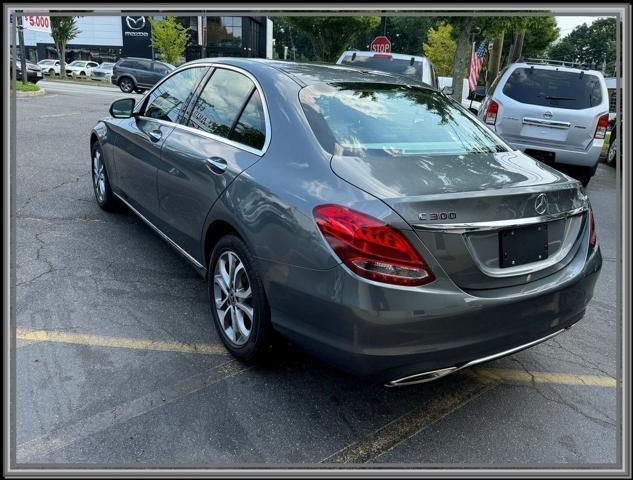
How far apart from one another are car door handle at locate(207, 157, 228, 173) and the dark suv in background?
26884 millimetres

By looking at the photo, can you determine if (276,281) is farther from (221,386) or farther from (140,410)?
(140,410)

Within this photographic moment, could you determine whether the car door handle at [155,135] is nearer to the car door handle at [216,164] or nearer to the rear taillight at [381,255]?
the car door handle at [216,164]

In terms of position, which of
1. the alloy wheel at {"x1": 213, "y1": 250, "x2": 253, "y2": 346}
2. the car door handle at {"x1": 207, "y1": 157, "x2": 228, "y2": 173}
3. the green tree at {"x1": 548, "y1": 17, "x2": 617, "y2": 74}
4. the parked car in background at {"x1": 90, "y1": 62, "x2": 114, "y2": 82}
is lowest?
the alloy wheel at {"x1": 213, "y1": 250, "x2": 253, "y2": 346}

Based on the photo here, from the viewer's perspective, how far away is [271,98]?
10.4 feet

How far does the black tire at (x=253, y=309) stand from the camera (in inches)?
114

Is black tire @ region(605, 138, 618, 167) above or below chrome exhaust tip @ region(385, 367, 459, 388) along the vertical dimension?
above

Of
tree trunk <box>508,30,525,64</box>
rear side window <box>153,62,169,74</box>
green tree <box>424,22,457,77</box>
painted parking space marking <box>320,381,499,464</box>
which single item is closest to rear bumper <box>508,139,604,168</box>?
painted parking space marking <box>320,381,499,464</box>

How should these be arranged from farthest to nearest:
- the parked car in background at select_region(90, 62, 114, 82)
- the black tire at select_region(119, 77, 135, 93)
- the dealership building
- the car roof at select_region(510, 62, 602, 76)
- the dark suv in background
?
the dealership building, the parked car in background at select_region(90, 62, 114, 82), the black tire at select_region(119, 77, 135, 93), the dark suv in background, the car roof at select_region(510, 62, 602, 76)

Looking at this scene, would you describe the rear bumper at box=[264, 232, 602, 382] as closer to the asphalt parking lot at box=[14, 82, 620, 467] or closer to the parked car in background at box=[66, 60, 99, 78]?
the asphalt parking lot at box=[14, 82, 620, 467]

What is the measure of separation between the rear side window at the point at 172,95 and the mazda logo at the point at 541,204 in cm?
254

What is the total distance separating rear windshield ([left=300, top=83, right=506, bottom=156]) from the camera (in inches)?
116

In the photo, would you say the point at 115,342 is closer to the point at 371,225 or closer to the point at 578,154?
the point at 371,225

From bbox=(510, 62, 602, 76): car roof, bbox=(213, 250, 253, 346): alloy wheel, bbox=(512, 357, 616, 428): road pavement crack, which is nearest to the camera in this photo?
bbox=(512, 357, 616, 428): road pavement crack

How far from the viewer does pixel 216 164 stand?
3287 millimetres
